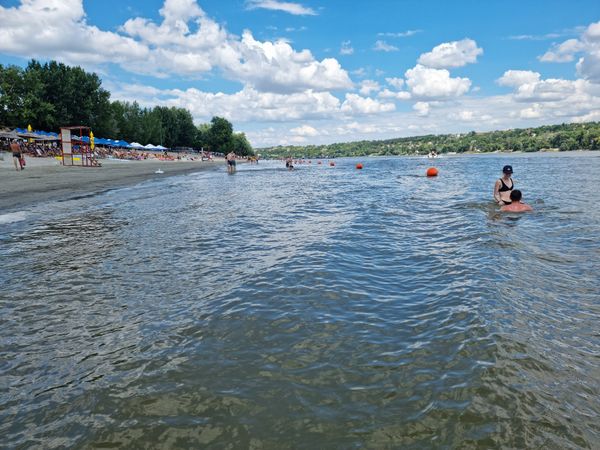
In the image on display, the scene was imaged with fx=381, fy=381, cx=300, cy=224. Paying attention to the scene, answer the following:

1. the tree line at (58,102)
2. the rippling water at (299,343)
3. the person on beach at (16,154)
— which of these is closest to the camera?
the rippling water at (299,343)

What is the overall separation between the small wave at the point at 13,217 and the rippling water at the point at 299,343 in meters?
3.05

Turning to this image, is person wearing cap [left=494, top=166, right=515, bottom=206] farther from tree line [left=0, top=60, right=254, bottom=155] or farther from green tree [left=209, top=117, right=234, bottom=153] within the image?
green tree [left=209, top=117, right=234, bottom=153]

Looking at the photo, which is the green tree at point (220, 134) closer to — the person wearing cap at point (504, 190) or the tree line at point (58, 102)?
the tree line at point (58, 102)

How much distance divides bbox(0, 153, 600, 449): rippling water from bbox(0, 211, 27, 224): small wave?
3.05 metres

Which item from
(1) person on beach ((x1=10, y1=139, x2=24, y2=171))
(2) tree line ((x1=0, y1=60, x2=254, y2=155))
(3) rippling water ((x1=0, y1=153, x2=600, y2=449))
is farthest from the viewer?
(2) tree line ((x1=0, y1=60, x2=254, y2=155))

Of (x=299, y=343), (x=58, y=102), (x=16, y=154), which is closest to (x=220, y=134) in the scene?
(x=58, y=102)

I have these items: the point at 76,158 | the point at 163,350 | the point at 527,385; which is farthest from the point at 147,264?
the point at 76,158

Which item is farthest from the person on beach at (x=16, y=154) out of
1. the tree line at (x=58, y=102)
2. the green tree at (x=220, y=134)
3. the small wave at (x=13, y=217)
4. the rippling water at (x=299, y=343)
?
the green tree at (x=220, y=134)

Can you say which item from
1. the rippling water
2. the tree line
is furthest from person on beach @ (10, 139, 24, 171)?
the tree line

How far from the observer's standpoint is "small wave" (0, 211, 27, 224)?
12.9 m

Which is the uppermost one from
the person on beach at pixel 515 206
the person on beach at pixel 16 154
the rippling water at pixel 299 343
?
the person on beach at pixel 16 154

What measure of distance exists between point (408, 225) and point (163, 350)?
33.9 ft

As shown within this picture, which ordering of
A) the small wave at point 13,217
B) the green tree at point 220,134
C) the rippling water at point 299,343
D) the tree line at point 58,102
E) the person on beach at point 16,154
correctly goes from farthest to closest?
1. the green tree at point 220,134
2. the tree line at point 58,102
3. the person on beach at point 16,154
4. the small wave at point 13,217
5. the rippling water at point 299,343

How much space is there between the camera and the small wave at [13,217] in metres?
12.9
